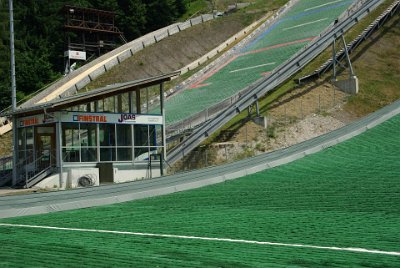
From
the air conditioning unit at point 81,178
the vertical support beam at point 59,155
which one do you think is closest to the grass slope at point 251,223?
the air conditioning unit at point 81,178

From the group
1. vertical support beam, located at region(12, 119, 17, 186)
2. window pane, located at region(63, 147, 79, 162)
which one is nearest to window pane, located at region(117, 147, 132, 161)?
window pane, located at region(63, 147, 79, 162)

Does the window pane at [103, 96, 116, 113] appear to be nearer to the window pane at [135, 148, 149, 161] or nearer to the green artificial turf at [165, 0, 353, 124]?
the window pane at [135, 148, 149, 161]

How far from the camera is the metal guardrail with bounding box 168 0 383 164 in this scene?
2836 cm

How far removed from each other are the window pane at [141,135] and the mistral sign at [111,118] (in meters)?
0.22

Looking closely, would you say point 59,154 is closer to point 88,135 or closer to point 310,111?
point 88,135

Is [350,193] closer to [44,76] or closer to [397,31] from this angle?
[397,31]

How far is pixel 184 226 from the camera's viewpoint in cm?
1016

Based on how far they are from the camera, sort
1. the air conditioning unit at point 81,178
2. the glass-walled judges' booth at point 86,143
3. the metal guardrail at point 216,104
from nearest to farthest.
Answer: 1. the air conditioning unit at point 81,178
2. the glass-walled judges' booth at point 86,143
3. the metal guardrail at point 216,104

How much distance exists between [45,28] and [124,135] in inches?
1985

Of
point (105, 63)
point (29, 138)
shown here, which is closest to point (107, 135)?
point (29, 138)

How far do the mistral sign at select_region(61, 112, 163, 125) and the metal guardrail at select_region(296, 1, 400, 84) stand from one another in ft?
43.0

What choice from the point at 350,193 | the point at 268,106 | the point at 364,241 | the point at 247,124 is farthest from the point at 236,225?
the point at 268,106

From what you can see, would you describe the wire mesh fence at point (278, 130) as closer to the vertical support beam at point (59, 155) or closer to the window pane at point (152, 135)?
the window pane at point (152, 135)

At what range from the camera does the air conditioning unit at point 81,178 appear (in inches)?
905
